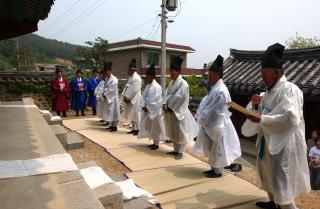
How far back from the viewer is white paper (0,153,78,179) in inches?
149

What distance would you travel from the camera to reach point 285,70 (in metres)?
9.51

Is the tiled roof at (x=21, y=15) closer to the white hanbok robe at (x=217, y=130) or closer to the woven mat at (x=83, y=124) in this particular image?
the white hanbok robe at (x=217, y=130)

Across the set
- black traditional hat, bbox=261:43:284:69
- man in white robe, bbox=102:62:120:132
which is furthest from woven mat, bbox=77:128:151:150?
black traditional hat, bbox=261:43:284:69

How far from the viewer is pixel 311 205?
466 cm

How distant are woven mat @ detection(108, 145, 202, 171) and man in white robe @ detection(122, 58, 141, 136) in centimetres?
186

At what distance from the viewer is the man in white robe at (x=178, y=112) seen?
668 centimetres

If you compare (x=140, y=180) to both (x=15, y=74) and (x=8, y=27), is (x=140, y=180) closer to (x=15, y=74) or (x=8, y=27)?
(x=8, y=27)

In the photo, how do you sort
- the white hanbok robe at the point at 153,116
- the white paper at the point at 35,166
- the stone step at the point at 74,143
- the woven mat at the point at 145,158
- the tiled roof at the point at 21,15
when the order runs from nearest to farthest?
the tiled roof at the point at 21,15 < the white paper at the point at 35,166 < the woven mat at the point at 145,158 < the white hanbok robe at the point at 153,116 < the stone step at the point at 74,143

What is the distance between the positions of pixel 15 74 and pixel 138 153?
10713 mm

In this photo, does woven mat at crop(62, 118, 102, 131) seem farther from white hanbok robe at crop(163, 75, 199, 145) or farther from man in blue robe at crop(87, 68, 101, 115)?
white hanbok robe at crop(163, 75, 199, 145)

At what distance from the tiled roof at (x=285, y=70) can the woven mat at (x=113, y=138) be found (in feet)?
11.4

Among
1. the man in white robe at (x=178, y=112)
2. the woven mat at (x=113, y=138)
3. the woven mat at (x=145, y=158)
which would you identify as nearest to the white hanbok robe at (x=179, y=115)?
the man in white robe at (x=178, y=112)

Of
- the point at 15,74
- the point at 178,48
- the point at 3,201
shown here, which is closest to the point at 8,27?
the point at 3,201

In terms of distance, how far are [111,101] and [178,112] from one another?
12.8ft
